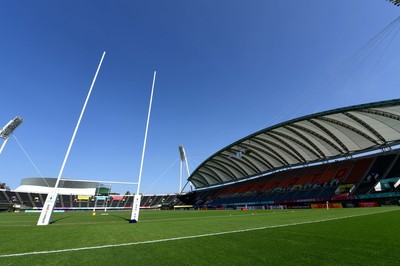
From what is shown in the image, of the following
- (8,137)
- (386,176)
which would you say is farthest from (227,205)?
(8,137)

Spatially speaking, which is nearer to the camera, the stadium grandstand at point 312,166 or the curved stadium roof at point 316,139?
the curved stadium roof at point 316,139

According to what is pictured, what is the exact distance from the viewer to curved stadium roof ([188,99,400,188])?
32.9m

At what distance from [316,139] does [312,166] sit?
1570cm

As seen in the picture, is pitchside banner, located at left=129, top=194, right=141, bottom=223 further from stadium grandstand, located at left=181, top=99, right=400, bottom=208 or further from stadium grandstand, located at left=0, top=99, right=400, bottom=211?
stadium grandstand, located at left=181, top=99, right=400, bottom=208

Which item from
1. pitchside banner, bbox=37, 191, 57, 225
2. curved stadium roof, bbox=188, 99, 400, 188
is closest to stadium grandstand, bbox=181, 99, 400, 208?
curved stadium roof, bbox=188, 99, 400, 188

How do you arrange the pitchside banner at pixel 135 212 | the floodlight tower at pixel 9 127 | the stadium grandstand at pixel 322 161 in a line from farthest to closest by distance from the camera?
1. the floodlight tower at pixel 9 127
2. the stadium grandstand at pixel 322 161
3. the pitchside banner at pixel 135 212

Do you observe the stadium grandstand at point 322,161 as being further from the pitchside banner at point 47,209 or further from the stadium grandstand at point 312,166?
the pitchside banner at point 47,209

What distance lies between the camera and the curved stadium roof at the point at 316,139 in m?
32.9

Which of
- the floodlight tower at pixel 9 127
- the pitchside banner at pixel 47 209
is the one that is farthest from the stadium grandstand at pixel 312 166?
the pitchside banner at pixel 47 209

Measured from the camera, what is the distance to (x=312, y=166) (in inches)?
2302

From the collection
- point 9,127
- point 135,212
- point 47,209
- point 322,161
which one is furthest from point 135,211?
point 322,161

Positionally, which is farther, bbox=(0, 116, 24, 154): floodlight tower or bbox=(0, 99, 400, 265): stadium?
bbox=(0, 116, 24, 154): floodlight tower

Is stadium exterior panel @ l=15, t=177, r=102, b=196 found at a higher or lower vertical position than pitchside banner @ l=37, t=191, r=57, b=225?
higher

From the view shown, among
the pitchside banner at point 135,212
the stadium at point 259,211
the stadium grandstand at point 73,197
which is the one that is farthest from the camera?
the stadium grandstand at point 73,197
